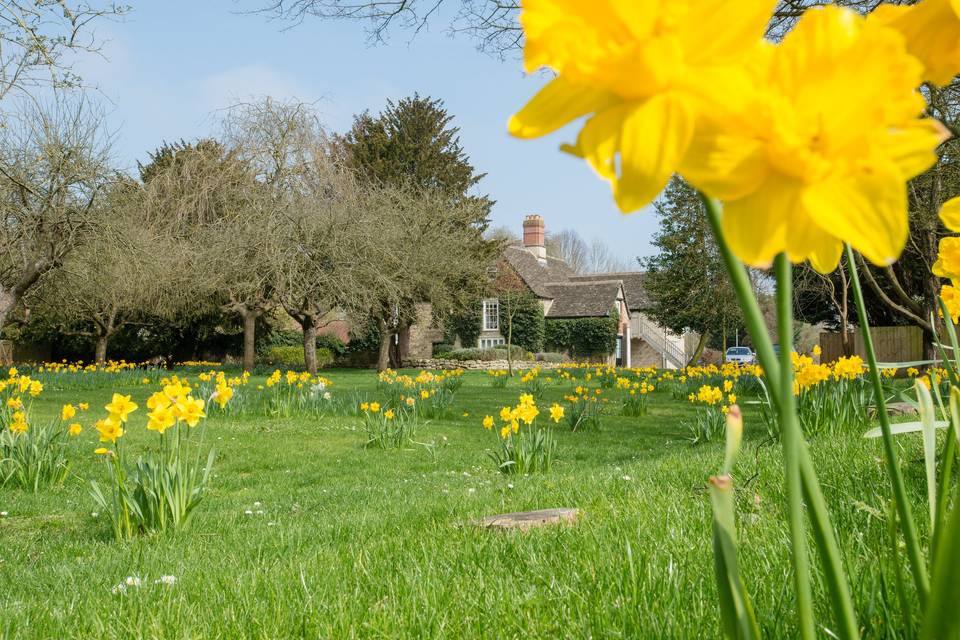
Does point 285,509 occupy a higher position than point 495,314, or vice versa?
point 495,314

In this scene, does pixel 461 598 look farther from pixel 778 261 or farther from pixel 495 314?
pixel 495 314

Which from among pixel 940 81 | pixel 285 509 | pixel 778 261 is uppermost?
pixel 940 81

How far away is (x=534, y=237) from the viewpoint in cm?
4134

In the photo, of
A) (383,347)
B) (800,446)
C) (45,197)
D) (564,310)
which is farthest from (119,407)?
(564,310)

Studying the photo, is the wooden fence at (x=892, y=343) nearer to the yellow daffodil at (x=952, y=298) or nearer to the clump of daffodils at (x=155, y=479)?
the clump of daffodils at (x=155, y=479)

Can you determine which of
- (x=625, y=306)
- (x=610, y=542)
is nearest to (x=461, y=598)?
(x=610, y=542)

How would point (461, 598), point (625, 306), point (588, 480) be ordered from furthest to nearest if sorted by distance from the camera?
point (625, 306), point (588, 480), point (461, 598)

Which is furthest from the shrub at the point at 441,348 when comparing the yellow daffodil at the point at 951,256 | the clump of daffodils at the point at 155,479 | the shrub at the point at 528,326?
the yellow daffodil at the point at 951,256

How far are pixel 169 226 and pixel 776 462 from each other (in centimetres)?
1707

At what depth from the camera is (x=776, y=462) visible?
152 inches

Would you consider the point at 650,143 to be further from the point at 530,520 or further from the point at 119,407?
the point at 119,407

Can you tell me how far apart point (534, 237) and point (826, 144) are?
41260mm

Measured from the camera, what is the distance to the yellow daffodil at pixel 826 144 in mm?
449

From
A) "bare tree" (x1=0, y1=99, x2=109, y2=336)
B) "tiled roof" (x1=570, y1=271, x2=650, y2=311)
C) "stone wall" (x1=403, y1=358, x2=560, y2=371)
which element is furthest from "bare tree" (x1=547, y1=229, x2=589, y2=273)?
"bare tree" (x1=0, y1=99, x2=109, y2=336)
